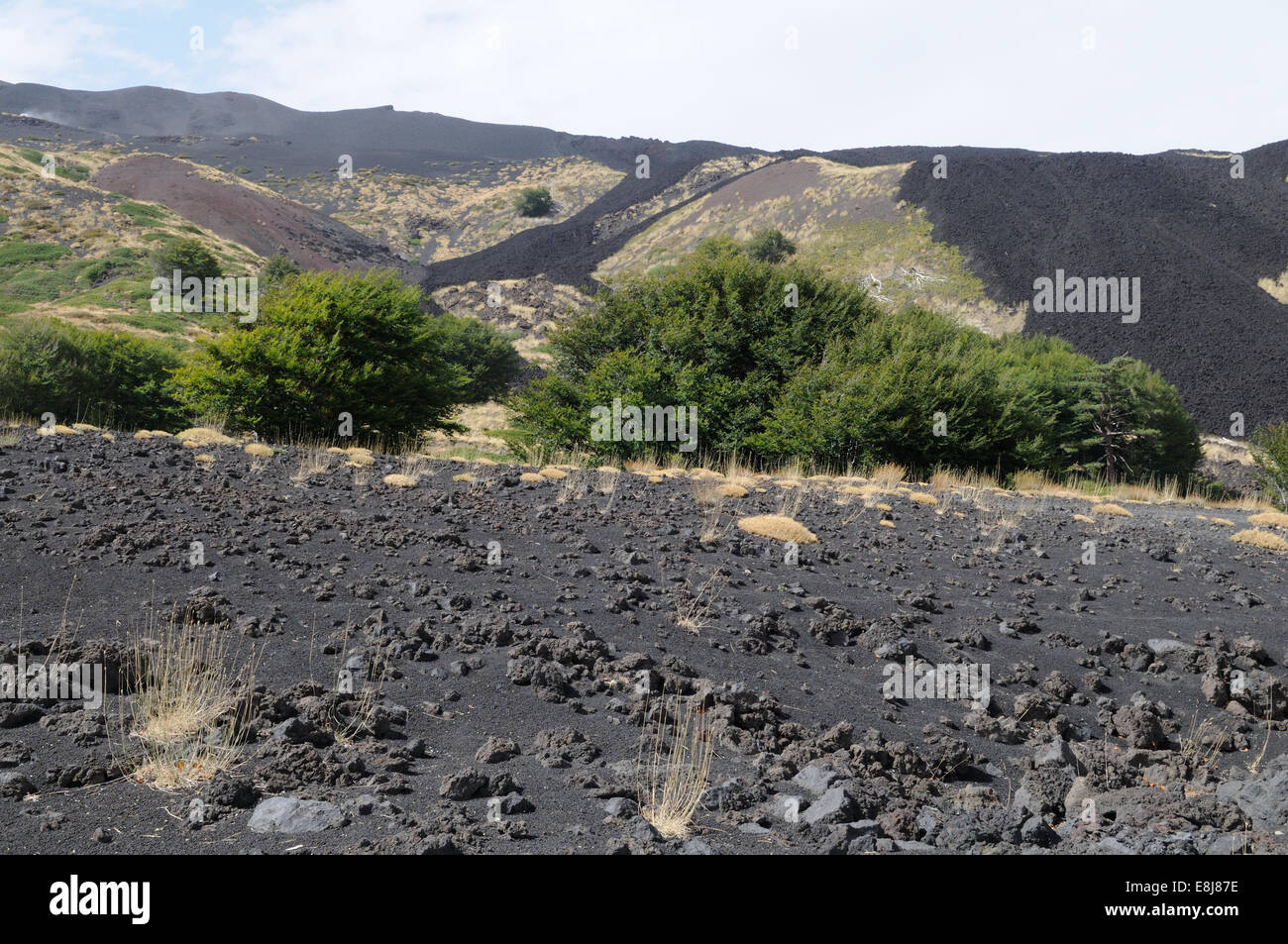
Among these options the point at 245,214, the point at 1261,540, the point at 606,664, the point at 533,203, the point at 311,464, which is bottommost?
the point at 1261,540

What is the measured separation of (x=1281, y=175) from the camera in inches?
2124

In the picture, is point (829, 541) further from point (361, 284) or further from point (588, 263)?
point (588, 263)

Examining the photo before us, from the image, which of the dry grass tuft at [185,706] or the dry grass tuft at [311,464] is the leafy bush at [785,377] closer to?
the dry grass tuft at [311,464]

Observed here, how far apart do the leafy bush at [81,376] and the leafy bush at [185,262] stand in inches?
817

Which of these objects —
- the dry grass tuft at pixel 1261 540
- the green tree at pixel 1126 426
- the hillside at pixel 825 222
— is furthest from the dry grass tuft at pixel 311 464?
the hillside at pixel 825 222

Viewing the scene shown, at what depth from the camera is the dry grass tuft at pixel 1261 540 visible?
10219 millimetres

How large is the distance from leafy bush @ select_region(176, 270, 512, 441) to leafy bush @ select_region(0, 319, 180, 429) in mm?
6382

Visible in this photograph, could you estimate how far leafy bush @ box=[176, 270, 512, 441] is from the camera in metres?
15.4

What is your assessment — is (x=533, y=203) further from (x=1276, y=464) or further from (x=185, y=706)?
(x=185, y=706)

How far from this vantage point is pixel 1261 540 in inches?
407

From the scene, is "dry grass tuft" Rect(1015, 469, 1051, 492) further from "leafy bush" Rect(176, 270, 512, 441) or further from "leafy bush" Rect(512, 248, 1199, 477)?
"leafy bush" Rect(176, 270, 512, 441)

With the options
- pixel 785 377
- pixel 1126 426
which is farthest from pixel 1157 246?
pixel 785 377

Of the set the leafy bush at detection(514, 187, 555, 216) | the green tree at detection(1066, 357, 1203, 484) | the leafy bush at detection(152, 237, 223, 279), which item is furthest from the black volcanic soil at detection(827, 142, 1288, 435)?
the leafy bush at detection(152, 237, 223, 279)

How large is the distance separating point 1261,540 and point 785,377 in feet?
39.5
